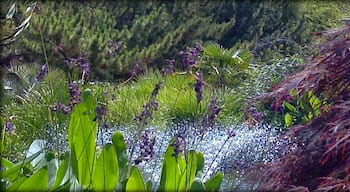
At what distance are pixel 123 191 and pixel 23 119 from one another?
384cm

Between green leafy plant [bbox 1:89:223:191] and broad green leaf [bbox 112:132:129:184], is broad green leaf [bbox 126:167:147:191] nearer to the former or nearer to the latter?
green leafy plant [bbox 1:89:223:191]

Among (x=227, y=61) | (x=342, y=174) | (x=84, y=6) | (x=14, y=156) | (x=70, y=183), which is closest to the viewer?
(x=342, y=174)

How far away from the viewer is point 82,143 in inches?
107

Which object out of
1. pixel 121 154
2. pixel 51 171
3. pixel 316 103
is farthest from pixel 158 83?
pixel 316 103

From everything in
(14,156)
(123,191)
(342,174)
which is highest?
(342,174)

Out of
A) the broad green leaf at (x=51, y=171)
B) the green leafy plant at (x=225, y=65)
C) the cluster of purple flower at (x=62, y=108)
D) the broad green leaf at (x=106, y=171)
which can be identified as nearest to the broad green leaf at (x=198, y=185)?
the broad green leaf at (x=106, y=171)

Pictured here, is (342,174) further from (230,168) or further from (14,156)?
(14,156)

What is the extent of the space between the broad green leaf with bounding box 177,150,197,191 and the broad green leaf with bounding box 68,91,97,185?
0.35 metres

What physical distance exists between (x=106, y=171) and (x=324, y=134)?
0.81 metres

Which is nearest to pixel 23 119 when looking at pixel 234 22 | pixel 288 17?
pixel 234 22

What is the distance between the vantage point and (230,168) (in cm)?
396

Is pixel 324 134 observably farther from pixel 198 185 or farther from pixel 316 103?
pixel 316 103

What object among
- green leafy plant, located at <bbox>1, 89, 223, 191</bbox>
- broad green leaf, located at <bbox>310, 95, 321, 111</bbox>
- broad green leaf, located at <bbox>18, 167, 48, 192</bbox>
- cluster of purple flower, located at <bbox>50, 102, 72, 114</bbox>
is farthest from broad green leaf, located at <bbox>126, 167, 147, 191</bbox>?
broad green leaf, located at <bbox>310, 95, 321, 111</bbox>

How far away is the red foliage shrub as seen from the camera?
2.24 metres
